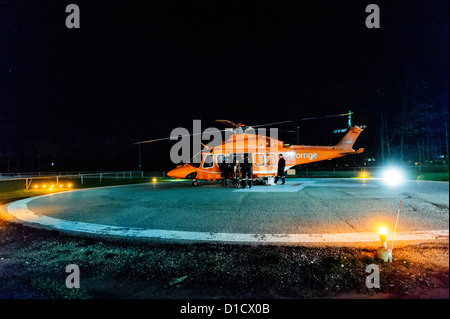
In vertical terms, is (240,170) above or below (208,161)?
below

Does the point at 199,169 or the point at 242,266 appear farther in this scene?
the point at 199,169

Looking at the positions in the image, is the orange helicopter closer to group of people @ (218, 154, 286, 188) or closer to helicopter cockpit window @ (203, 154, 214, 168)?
helicopter cockpit window @ (203, 154, 214, 168)

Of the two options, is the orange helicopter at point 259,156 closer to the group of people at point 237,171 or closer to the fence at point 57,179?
the group of people at point 237,171

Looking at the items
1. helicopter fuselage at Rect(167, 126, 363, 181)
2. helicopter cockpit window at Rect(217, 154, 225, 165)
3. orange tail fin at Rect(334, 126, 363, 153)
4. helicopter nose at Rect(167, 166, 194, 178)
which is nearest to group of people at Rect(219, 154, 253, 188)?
helicopter cockpit window at Rect(217, 154, 225, 165)

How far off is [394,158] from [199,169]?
38207 mm

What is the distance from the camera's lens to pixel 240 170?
16.8m

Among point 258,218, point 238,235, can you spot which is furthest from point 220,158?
point 238,235

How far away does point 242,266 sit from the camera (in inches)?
183

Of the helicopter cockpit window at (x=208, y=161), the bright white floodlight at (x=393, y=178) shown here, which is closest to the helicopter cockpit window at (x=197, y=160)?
the helicopter cockpit window at (x=208, y=161)

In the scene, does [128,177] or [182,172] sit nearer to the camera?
[182,172]

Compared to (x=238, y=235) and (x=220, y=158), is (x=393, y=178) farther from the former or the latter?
(x=238, y=235)

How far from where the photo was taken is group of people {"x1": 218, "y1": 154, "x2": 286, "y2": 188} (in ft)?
50.8
